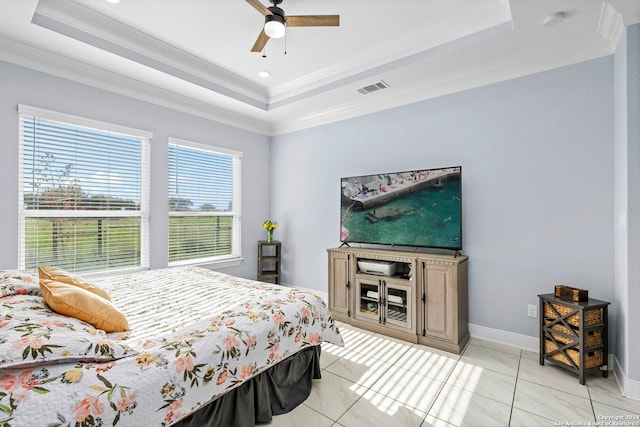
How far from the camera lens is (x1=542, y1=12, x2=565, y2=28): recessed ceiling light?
2.15 m

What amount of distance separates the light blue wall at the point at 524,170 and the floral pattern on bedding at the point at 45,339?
312cm

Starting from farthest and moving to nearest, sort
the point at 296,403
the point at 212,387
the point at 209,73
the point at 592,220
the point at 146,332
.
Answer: the point at 209,73 < the point at 592,220 < the point at 296,403 < the point at 146,332 < the point at 212,387

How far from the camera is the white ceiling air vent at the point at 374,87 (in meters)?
3.29

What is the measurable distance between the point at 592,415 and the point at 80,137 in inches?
189

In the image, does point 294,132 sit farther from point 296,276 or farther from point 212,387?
point 212,387

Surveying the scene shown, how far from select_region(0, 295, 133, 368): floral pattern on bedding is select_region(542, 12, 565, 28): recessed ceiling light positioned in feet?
11.2

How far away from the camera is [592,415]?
6.12ft

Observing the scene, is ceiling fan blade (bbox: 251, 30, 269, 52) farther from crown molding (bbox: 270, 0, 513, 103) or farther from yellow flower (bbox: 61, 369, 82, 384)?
yellow flower (bbox: 61, 369, 82, 384)

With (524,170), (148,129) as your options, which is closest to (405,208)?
(524,170)

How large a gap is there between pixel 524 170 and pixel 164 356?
10.5 feet

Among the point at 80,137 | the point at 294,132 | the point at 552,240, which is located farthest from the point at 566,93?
the point at 80,137

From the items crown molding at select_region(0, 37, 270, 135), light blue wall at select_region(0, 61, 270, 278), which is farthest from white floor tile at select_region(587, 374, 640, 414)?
crown molding at select_region(0, 37, 270, 135)

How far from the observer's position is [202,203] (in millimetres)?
4137

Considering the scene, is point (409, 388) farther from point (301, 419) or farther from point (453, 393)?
point (301, 419)
